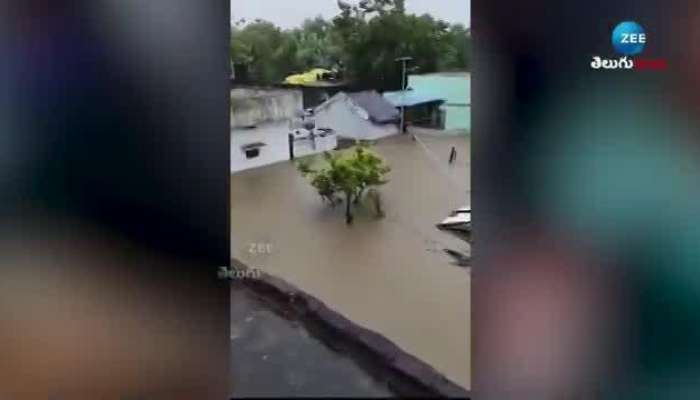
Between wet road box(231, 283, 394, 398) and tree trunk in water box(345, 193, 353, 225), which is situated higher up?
tree trunk in water box(345, 193, 353, 225)

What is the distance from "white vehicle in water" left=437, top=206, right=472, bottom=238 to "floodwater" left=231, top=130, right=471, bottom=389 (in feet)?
0.04

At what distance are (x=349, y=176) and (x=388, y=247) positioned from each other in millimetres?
139

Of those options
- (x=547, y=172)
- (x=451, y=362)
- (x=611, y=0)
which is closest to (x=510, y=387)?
(x=451, y=362)

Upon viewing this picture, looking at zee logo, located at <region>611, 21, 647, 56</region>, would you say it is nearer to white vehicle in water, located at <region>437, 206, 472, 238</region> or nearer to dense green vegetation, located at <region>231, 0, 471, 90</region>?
dense green vegetation, located at <region>231, 0, 471, 90</region>

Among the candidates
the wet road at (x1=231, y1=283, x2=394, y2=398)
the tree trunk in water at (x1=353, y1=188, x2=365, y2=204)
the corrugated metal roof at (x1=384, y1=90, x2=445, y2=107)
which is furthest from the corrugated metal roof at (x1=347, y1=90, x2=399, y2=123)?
Result: the wet road at (x1=231, y1=283, x2=394, y2=398)

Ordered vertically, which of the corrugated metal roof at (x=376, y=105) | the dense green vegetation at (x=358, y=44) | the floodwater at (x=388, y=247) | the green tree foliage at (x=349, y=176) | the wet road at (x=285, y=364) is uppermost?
the dense green vegetation at (x=358, y=44)

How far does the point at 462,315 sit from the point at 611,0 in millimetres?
583

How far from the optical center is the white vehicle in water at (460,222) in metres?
1.42

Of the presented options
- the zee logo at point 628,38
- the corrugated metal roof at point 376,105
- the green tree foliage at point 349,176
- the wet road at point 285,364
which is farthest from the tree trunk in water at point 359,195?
the zee logo at point 628,38

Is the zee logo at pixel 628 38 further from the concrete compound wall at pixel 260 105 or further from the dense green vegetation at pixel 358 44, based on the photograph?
the concrete compound wall at pixel 260 105

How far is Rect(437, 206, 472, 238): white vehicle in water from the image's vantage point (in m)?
1.42

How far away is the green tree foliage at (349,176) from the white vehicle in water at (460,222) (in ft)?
0.41

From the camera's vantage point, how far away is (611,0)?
1.40 metres

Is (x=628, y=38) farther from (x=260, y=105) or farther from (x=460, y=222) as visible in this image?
(x=260, y=105)
